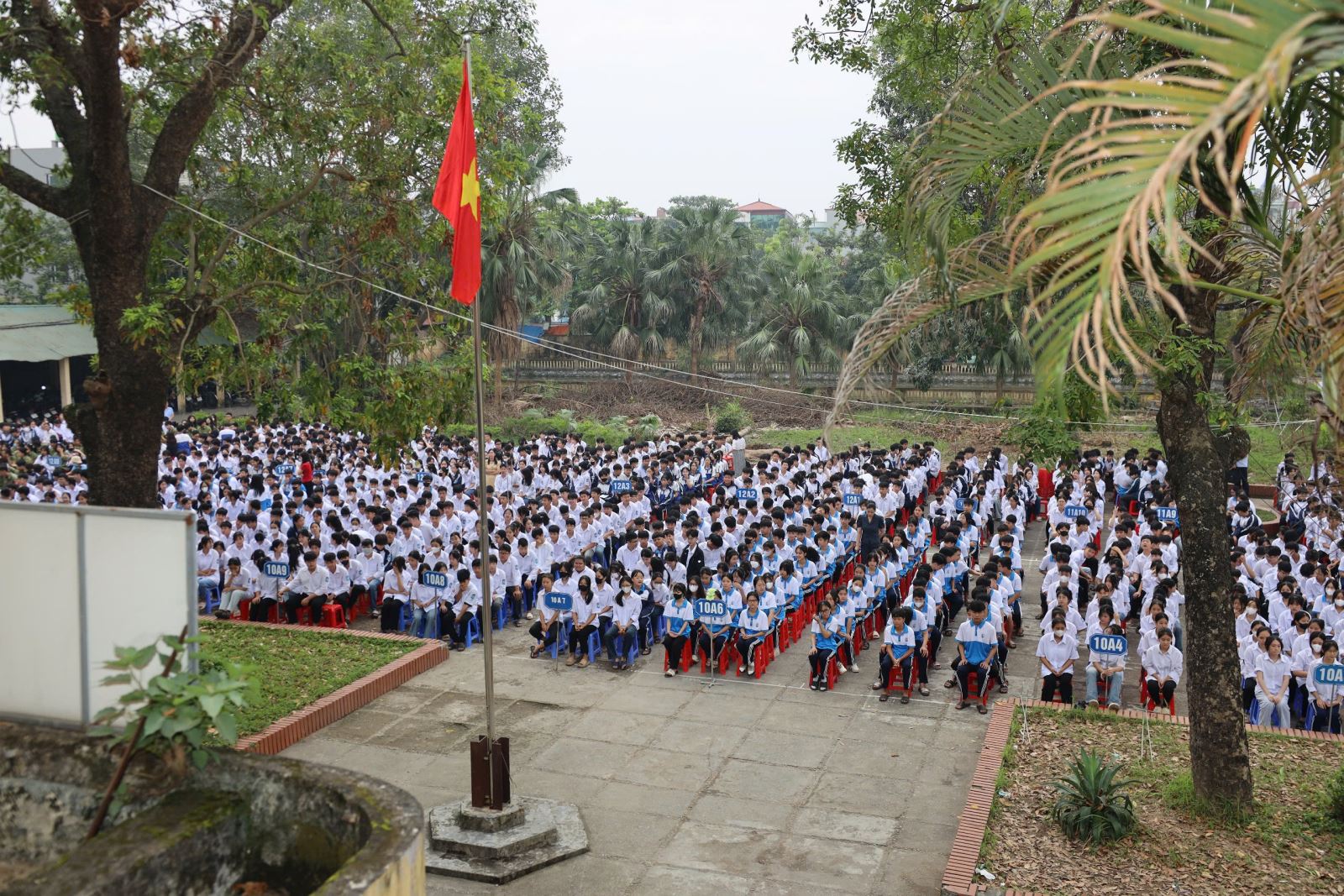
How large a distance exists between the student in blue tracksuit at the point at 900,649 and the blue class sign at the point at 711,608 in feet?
5.08

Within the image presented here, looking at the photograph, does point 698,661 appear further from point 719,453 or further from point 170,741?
point 719,453

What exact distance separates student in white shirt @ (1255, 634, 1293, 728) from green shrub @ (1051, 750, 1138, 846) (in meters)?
2.89

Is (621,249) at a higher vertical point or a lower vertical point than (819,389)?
higher

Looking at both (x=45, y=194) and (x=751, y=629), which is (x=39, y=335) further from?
(x=751, y=629)

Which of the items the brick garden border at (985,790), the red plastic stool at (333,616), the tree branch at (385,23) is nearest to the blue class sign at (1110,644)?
the brick garden border at (985,790)

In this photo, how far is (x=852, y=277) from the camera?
115ft

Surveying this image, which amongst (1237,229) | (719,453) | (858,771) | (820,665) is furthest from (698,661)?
(719,453)

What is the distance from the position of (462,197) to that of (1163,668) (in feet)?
22.0

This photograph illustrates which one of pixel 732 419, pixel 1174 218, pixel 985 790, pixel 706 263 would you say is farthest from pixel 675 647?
pixel 706 263

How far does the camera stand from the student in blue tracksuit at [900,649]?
34.1 ft

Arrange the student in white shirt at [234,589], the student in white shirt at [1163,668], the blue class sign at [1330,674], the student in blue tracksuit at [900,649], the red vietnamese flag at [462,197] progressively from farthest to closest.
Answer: the student in white shirt at [234,589], the student in blue tracksuit at [900,649], the student in white shirt at [1163,668], the blue class sign at [1330,674], the red vietnamese flag at [462,197]

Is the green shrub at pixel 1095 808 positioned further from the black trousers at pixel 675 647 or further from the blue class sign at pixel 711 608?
the black trousers at pixel 675 647

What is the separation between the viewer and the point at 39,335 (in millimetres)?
28766

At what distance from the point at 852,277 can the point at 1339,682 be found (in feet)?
88.6
